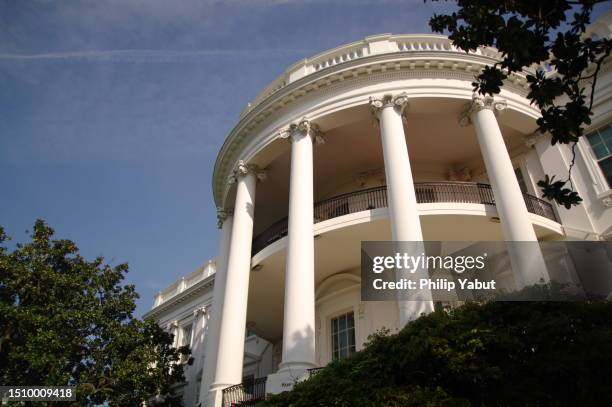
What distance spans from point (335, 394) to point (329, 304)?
9694mm

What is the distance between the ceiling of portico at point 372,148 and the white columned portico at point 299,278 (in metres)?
1.73

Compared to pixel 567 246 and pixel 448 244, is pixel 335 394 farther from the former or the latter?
pixel 567 246

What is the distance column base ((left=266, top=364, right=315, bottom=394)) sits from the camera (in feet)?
31.4

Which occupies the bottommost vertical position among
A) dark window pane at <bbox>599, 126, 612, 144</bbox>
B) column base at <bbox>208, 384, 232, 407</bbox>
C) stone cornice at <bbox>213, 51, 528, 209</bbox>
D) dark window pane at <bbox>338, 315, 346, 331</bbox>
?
column base at <bbox>208, 384, 232, 407</bbox>

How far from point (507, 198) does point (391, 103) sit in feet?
14.6

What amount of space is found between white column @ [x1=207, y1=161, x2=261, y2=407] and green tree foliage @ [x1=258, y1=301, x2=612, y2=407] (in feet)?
21.2

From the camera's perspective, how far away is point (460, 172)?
16672 millimetres

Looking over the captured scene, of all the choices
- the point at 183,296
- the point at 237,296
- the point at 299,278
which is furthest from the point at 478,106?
the point at 183,296

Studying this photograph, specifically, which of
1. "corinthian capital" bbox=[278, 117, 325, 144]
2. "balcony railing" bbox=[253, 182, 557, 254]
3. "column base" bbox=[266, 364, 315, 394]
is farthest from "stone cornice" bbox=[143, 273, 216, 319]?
"column base" bbox=[266, 364, 315, 394]

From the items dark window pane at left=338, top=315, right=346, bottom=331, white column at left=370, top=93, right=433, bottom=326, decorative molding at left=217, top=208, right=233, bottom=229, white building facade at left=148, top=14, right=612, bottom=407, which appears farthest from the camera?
decorative molding at left=217, top=208, right=233, bottom=229

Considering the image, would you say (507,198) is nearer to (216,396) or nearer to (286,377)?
(286,377)

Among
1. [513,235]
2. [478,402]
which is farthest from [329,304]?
[478,402]

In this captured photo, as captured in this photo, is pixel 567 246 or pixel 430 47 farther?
pixel 430 47

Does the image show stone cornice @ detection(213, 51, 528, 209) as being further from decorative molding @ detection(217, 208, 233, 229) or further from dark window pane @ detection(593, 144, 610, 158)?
decorative molding @ detection(217, 208, 233, 229)
